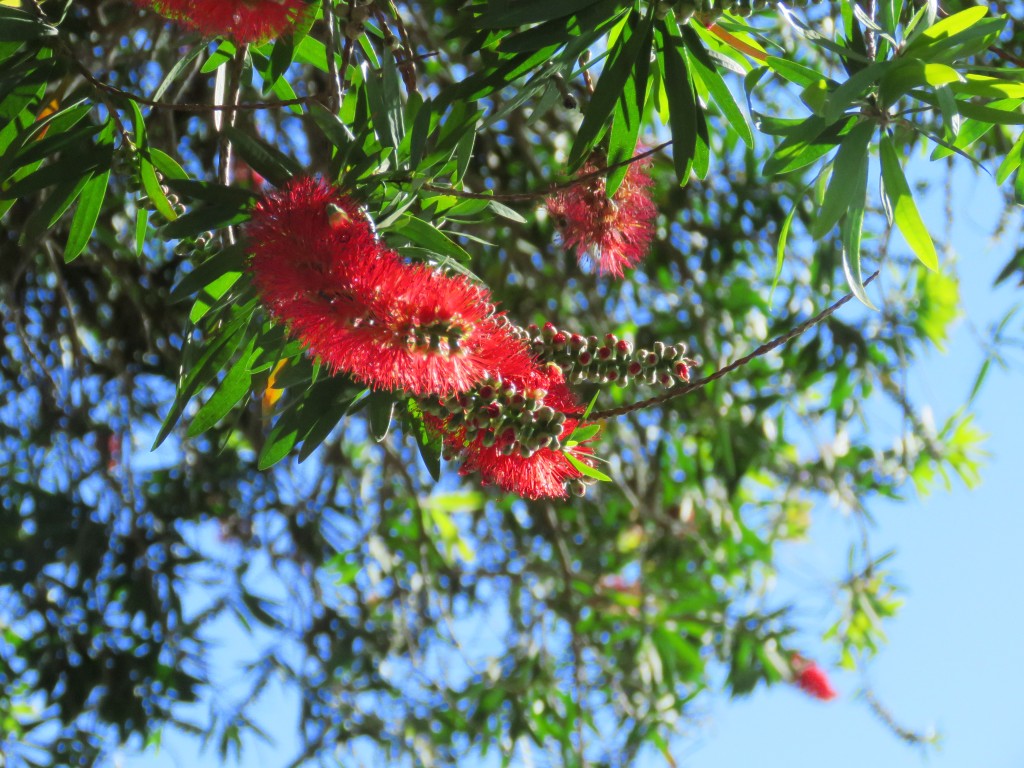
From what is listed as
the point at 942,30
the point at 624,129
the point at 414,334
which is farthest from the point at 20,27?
the point at 942,30

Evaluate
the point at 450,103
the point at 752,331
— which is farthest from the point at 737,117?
the point at 752,331

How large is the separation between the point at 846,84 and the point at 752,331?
210 cm

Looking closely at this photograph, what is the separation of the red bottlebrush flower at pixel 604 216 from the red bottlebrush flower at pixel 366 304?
1.22 feet

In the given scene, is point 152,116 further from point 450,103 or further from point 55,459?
point 55,459

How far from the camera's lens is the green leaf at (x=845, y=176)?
3.93 ft

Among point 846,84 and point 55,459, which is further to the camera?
point 55,459

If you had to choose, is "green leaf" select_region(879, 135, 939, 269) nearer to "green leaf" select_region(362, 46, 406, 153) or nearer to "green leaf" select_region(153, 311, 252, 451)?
"green leaf" select_region(362, 46, 406, 153)

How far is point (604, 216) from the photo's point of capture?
1493 millimetres

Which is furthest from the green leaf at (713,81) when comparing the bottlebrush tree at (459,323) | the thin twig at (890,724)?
the thin twig at (890,724)

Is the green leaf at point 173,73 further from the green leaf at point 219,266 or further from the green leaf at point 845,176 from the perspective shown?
the green leaf at point 845,176

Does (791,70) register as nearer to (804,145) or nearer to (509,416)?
(804,145)

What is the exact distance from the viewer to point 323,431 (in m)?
1.32

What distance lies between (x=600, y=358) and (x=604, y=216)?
26cm

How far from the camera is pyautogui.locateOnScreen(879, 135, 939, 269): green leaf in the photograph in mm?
1253
